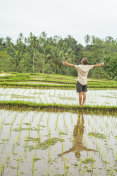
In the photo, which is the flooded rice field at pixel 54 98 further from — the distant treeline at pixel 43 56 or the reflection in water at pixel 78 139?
the distant treeline at pixel 43 56

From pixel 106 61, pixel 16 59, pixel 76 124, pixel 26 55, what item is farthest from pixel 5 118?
pixel 26 55

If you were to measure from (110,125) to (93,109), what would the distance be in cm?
150

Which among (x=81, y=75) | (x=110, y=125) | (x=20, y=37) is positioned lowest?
(x=110, y=125)

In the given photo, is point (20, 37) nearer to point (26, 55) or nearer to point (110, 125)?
point (26, 55)

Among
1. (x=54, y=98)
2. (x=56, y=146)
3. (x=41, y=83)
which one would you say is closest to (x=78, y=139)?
(x=56, y=146)

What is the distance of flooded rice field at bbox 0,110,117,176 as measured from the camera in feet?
7.00

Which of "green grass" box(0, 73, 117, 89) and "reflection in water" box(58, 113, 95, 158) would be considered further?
"green grass" box(0, 73, 117, 89)

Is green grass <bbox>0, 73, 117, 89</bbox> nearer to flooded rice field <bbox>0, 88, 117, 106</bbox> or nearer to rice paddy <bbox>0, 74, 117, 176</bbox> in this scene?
flooded rice field <bbox>0, 88, 117, 106</bbox>

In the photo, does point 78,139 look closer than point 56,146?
No

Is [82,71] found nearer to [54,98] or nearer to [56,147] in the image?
[54,98]

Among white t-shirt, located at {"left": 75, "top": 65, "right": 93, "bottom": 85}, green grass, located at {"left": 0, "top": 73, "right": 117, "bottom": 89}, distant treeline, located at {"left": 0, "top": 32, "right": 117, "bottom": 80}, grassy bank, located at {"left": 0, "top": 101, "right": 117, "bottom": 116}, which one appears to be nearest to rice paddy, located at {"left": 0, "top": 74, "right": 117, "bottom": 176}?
grassy bank, located at {"left": 0, "top": 101, "right": 117, "bottom": 116}

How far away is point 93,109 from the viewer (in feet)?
18.3

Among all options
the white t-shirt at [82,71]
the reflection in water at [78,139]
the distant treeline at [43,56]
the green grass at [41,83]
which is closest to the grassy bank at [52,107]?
the white t-shirt at [82,71]

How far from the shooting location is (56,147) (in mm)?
2689
